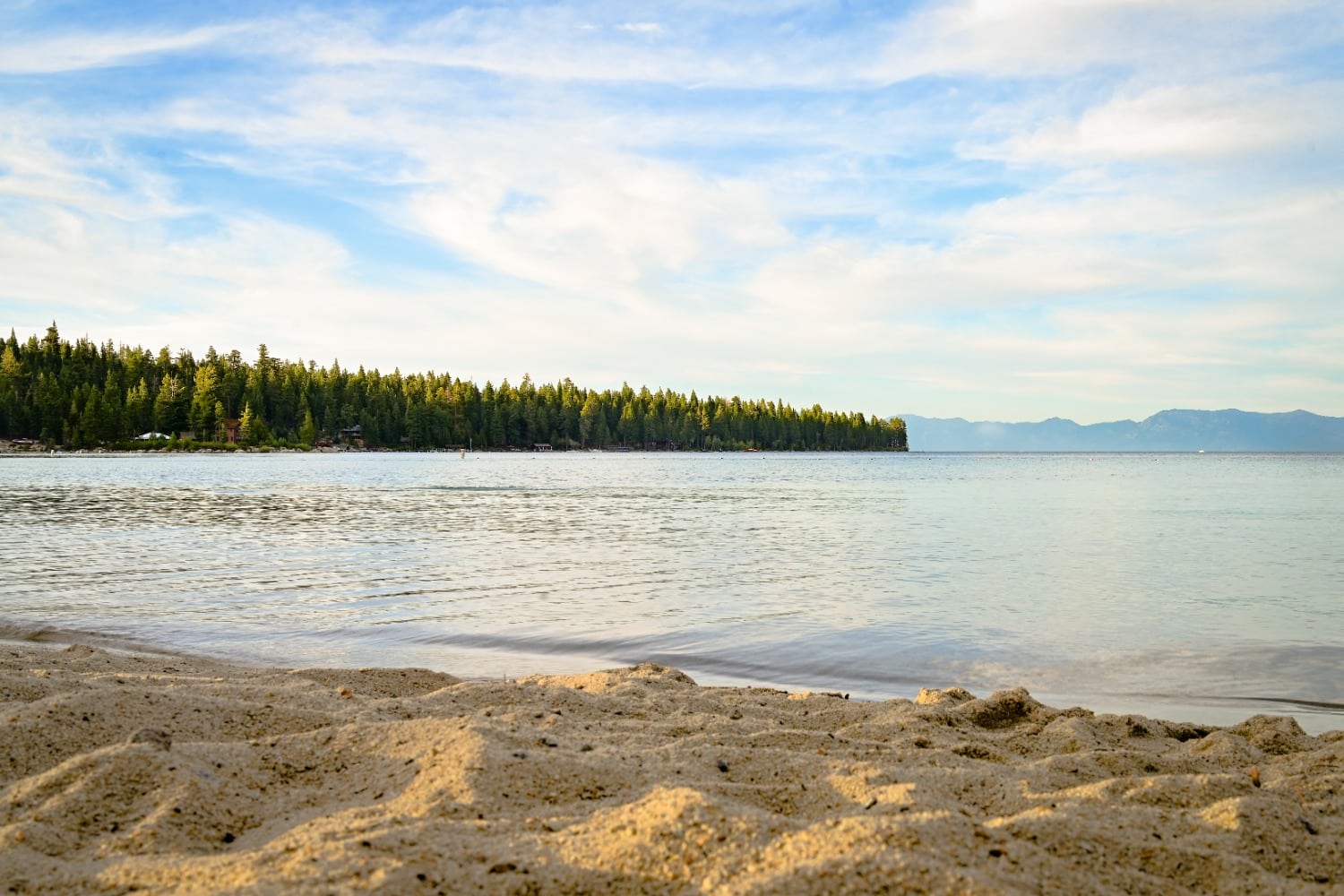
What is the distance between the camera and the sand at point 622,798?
3184mm

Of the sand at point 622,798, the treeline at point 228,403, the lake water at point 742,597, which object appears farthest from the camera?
the treeline at point 228,403

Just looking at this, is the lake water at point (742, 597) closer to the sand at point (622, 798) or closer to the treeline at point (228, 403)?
the sand at point (622, 798)

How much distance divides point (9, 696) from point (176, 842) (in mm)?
3532

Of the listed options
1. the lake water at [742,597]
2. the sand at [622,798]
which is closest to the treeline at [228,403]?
the lake water at [742,597]

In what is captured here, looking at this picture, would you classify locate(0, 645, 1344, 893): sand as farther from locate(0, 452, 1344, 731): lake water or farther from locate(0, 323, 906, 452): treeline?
locate(0, 323, 906, 452): treeline

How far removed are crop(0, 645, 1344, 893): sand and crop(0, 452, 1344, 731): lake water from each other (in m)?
3.32

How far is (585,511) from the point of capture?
1319 inches

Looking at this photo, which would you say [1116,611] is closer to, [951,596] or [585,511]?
[951,596]

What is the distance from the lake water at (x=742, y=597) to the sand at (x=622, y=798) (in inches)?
131

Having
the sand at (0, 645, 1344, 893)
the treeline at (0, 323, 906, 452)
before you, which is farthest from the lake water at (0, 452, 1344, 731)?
the treeline at (0, 323, 906, 452)

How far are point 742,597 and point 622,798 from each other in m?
10.7

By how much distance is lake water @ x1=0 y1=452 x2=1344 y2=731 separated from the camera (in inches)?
400

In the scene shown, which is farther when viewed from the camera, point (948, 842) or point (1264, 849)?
point (1264, 849)

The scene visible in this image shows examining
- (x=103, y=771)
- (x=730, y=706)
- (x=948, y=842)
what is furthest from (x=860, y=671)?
(x=103, y=771)
